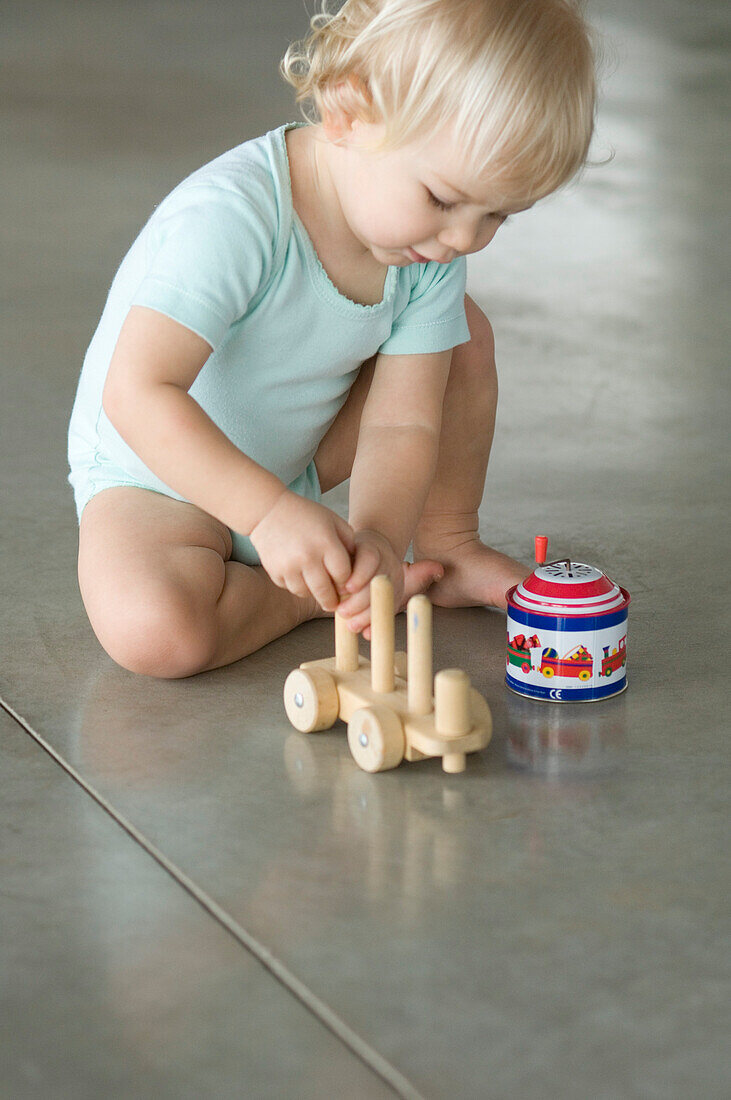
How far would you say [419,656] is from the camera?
98cm

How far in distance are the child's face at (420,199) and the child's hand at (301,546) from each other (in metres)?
0.22

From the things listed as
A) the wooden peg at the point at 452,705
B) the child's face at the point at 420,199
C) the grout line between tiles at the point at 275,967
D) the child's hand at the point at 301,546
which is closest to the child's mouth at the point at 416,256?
the child's face at the point at 420,199

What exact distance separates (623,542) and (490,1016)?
80 centimetres

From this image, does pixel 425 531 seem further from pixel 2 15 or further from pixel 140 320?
pixel 2 15

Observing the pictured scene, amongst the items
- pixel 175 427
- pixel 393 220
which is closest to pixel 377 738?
pixel 175 427

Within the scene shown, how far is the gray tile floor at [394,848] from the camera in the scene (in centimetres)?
70

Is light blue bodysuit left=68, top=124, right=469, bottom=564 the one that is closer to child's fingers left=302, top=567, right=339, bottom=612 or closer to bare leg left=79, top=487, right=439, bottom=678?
bare leg left=79, top=487, right=439, bottom=678

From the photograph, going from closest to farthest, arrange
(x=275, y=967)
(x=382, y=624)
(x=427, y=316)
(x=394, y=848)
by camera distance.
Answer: (x=275, y=967) < (x=394, y=848) < (x=382, y=624) < (x=427, y=316)

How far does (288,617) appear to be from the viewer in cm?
124

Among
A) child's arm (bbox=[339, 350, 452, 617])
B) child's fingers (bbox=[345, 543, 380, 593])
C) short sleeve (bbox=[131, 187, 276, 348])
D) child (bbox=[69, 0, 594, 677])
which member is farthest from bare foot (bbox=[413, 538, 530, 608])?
short sleeve (bbox=[131, 187, 276, 348])

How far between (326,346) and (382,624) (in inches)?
12.2

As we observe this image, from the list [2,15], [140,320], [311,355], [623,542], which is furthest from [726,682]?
[2,15]

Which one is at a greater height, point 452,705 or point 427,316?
point 427,316

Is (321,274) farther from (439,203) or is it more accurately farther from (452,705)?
(452,705)
